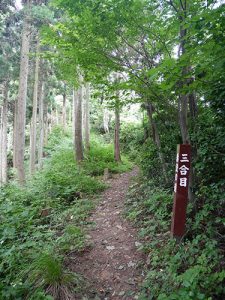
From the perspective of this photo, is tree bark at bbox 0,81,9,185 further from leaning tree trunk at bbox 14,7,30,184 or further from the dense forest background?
the dense forest background

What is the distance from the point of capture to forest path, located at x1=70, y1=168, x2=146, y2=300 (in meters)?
3.56

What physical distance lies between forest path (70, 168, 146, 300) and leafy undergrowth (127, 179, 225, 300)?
23 centimetres

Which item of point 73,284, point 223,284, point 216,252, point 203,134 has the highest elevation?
point 203,134

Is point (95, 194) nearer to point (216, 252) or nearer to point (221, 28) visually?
point (216, 252)

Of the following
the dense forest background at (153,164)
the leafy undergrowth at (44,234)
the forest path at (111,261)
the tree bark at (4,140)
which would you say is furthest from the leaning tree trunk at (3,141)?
the forest path at (111,261)

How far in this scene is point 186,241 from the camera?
12.6 ft

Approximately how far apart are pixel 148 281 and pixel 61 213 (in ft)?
10.8

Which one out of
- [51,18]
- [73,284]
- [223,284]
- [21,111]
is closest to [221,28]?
[223,284]

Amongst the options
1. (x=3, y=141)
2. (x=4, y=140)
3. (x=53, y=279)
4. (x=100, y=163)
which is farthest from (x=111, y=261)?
(x=3, y=141)

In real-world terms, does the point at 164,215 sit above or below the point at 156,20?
below

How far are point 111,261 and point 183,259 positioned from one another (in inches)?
52.4

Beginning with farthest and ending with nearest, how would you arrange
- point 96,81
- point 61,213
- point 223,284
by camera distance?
point 61,213
point 96,81
point 223,284

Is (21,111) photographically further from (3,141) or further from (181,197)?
(3,141)

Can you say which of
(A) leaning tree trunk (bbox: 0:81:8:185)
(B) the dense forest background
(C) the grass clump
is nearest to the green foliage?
(B) the dense forest background
